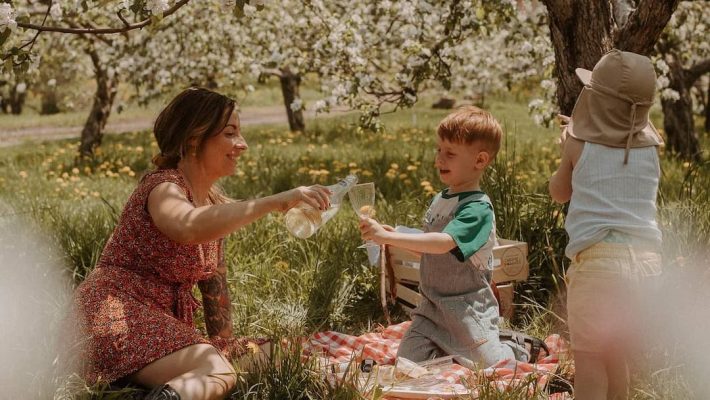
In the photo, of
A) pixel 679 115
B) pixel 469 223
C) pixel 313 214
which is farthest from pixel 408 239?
pixel 679 115

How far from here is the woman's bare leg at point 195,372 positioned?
269 centimetres

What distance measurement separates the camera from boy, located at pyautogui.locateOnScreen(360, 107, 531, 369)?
3105 millimetres

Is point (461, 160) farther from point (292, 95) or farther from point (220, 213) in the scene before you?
point (292, 95)

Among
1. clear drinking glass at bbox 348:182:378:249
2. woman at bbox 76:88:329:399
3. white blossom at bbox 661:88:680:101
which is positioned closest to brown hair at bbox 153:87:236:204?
woman at bbox 76:88:329:399

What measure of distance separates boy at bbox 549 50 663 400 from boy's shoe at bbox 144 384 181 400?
4.15 feet

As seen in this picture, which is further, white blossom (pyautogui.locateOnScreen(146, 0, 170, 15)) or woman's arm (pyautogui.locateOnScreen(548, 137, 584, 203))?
white blossom (pyautogui.locateOnScreen(146, 0, 170, 15))

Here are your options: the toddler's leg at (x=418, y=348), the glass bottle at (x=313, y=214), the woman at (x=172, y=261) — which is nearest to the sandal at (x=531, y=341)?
the toddler's leg at (x=418, y=348)

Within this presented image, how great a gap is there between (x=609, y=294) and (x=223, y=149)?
56.4 inches

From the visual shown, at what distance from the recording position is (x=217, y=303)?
134 inches

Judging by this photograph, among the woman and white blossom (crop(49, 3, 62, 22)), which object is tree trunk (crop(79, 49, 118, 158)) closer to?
white blossom (crop(49, 3, 62, 22))

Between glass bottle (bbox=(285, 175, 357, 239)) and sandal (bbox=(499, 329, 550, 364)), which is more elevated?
glass bottle (bbox=(285, 175, 357, 239))

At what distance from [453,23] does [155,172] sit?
9.68 ft

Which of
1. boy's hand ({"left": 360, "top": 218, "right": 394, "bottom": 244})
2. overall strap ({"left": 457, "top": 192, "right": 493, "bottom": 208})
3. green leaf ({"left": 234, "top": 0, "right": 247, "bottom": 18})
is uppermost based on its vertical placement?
green leaf ({"left": 234, "top": 0, "right": 247, "bottom": 18})

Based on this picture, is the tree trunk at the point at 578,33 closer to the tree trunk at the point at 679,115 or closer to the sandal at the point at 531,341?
the sandal at the point at 531,341
